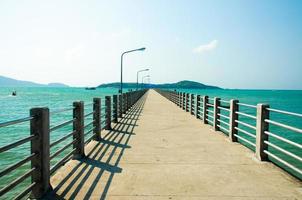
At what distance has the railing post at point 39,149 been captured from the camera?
4848 mm

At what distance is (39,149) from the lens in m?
4.91

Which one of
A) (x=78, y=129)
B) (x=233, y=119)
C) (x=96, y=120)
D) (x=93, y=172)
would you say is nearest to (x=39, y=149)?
(x=93, y=172)

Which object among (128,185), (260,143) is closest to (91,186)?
(128,185)

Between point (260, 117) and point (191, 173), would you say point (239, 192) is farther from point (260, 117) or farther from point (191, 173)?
point (260, 117)

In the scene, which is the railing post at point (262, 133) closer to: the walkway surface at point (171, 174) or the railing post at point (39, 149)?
the walkway surface at point (171, 174)

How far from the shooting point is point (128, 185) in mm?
5527

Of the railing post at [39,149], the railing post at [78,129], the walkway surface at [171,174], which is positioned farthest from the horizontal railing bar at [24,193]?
the railing post at [78,129]

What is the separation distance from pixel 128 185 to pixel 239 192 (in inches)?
74.8

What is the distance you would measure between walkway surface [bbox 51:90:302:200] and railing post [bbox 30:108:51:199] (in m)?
0.32

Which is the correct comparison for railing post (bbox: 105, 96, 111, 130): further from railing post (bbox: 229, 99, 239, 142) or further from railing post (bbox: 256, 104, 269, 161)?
railing post (bbox: 256, 104, 269, 161)

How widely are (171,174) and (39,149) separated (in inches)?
104

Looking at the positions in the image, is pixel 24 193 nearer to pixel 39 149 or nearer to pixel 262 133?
pixel 39 149

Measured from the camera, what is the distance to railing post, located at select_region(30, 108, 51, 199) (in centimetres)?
485

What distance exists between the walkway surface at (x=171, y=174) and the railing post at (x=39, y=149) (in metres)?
0.32
